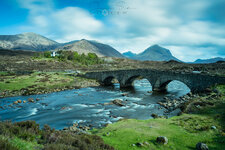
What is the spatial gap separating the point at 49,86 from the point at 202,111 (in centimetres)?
4207

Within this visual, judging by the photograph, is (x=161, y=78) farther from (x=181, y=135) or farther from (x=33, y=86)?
(x=33, y=86)

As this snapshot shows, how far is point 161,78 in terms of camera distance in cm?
4047

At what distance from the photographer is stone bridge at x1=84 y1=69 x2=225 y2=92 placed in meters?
29.6

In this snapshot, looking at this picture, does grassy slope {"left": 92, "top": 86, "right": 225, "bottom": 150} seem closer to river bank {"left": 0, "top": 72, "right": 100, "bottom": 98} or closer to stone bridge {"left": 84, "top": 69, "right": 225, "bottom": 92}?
stone bridge {"left": 84, "top": 69, "right": 225, "bottom": 92}

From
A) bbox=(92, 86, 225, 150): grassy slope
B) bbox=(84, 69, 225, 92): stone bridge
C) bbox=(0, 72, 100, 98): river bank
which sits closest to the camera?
bbox=(92, 86, 225, 150): grassy slope

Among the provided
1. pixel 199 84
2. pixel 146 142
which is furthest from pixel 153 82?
pixel 146 142

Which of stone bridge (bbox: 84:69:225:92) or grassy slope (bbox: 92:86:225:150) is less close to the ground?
stone bridge (bbox: 84:69:225:92)

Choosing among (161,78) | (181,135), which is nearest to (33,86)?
(161,78)

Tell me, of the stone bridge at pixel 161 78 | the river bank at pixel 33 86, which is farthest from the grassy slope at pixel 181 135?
the river bank at pixel 33 86

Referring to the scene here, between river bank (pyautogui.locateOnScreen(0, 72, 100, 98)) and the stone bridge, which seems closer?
the stone bridge

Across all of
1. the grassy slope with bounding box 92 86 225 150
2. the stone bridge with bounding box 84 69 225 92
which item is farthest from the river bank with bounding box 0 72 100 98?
the grassy slope with bounding box 92 86 225 150

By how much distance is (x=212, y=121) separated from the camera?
13602 mm

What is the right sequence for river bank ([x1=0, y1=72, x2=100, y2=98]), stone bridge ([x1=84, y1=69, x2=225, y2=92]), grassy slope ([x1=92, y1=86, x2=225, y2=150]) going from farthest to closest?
river bank ([x1=0, y1=72, x2=100, y2=98]) → stone bridge ([x1=84, y1=69, x2=225, y2=92]) → grassy slope ([x1=92, y1=86, x2=225, y2=150])

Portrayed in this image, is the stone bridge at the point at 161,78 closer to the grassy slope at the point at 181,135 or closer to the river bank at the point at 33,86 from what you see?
the river bank at the point at 33,86
